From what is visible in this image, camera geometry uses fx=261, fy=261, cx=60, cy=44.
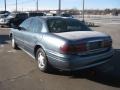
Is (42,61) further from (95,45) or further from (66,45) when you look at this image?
(95,45)

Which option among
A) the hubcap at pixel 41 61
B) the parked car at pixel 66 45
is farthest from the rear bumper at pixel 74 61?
the hubcap at pixel 41 61

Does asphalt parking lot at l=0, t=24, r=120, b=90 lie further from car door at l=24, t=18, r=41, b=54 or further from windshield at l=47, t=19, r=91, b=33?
windshield at l=47, t=19, r=91, b=33

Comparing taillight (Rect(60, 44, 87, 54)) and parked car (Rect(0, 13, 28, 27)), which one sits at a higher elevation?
parked car (Rect(0, 13, 28, 27))

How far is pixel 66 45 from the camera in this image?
623 centimetres

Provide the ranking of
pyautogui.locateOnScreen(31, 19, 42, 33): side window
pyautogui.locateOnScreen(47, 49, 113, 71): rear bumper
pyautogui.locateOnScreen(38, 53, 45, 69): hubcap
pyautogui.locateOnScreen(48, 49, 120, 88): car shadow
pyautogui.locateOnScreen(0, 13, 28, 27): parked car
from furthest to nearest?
pyautogui.locateOnScreen(0, 13, 28, 27): parked car → pyautogui.locateOnScreen(31, 19, 42, 33): side window → pyautogui.locateOnScreen(38, 53, 45, 69): hubcap → pyautogui.locateOnScreen(48, 49, 120, 88): car shadow → pyautogui.locateOnScreen(47, 49, 113, 71): rear bumper

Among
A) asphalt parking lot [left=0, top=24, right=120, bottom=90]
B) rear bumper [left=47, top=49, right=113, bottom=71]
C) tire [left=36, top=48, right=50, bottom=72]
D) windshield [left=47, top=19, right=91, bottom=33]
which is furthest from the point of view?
windshield [left=47, top=19, right=91, bottom=33]

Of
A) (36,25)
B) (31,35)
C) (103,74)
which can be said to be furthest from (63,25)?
(103,74)

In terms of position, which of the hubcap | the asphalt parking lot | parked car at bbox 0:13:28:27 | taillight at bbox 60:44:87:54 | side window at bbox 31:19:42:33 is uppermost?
parked car at bbox 0:13:28:27

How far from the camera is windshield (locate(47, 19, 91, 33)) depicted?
7.41 meters

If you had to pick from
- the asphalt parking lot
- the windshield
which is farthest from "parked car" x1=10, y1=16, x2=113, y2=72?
the asphalt parking lot

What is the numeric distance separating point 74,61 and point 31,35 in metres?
2.40

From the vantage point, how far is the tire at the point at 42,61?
23.1ft

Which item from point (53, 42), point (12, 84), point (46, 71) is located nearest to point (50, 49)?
point (53, 42)

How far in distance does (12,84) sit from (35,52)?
1761 millimetres
